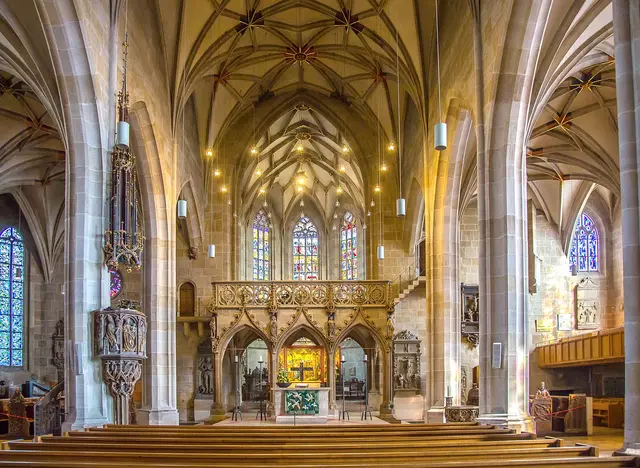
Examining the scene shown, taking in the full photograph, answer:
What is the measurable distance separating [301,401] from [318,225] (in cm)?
2050

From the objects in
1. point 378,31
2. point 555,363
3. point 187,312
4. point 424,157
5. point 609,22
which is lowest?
point 555,363

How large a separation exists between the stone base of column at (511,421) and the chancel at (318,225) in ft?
0.20

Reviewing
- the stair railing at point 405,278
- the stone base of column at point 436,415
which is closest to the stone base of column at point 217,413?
the stair railing at point 405,278

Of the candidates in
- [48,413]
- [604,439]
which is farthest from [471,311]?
[48,413]

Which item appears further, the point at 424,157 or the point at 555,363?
the point at 555,363

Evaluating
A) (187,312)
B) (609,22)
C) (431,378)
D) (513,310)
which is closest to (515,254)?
(513,310)

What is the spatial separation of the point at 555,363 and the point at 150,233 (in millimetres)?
17017

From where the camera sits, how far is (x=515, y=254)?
1556cm

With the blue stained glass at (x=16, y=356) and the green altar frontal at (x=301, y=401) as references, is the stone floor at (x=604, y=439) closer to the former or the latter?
the green altar frontal at (x=301, y=401)

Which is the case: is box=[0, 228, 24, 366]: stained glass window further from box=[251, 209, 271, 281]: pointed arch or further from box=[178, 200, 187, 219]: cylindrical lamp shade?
box=[178, 200, 187, 219]: cylindrical lamp shade

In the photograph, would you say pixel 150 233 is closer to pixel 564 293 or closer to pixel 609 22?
pixel 609 22

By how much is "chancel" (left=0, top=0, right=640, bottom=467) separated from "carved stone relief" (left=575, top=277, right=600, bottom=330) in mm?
91

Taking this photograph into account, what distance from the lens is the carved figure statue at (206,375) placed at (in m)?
31.1

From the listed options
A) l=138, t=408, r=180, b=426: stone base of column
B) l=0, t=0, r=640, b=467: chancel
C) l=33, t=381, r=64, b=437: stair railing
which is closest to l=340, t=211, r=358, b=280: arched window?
l=0, t=0, r=640, b=467: chancel
